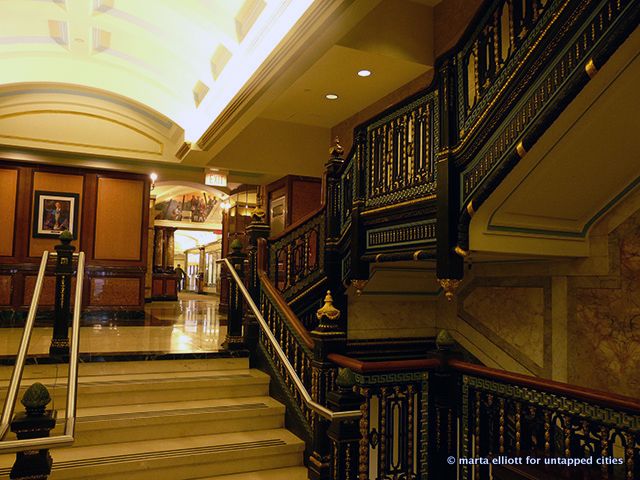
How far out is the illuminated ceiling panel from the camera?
5953mm

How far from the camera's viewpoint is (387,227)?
14.7ft

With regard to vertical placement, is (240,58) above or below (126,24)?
below

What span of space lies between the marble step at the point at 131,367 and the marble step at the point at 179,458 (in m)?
1.06

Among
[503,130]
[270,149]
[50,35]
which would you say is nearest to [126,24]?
[50,35]

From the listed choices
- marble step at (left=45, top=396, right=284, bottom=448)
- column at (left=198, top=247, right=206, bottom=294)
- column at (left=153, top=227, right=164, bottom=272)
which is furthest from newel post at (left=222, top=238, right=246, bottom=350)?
column at (left=198, top=247, right=206, bottom=294)

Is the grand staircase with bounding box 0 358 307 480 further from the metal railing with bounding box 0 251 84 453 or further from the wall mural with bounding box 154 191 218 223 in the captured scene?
the wall mural with bounding box 154 191 218 223

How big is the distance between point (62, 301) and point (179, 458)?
6.80ft

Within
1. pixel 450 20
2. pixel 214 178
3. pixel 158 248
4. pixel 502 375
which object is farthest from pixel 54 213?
pixel 158 248

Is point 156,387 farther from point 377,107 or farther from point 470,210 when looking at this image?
point 377,107

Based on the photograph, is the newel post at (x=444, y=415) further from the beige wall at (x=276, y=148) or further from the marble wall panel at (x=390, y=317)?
the beige wall at (x=276, y=148)

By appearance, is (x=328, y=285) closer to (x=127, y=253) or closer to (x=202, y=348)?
(x=202, y=348)

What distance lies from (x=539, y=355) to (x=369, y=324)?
2059mm

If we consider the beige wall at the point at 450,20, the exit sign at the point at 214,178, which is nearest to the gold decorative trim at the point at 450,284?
the beige wall at the point at 450,20

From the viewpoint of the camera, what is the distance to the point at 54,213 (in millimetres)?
8922
